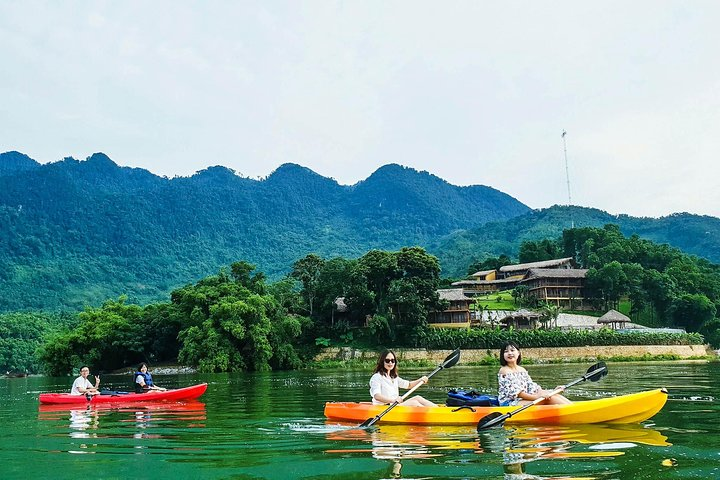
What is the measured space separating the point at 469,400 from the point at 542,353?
4313 centimetres

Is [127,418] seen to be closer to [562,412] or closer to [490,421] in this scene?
[490,421]

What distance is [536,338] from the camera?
51.2 meters

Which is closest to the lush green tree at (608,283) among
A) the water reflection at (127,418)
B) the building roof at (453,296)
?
the building roof at (453,296)

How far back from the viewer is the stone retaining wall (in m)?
50.4

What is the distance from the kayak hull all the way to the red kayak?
28.3 feet

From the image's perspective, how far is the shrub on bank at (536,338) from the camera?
167ft

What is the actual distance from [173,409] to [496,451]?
9.69m

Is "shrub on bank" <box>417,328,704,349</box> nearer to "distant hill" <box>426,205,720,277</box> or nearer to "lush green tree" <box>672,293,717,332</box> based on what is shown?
"lush green tree" <box>672,293,717,332</box>

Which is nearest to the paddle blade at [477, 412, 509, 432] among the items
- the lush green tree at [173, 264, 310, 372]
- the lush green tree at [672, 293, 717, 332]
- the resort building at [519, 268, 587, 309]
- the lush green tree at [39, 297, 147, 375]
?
the lush green tree at [173, 264, 310, 372]

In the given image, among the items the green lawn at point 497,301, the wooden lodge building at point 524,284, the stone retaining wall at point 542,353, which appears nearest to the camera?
the stone retaining wall at point 542,353

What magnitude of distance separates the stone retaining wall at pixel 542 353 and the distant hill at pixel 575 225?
286 feet

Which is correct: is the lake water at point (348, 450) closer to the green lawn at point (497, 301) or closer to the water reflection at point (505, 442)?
the water reflection at point (505, 442)

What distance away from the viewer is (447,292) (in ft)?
203

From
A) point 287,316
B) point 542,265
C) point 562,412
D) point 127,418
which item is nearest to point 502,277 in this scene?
point 542,265
